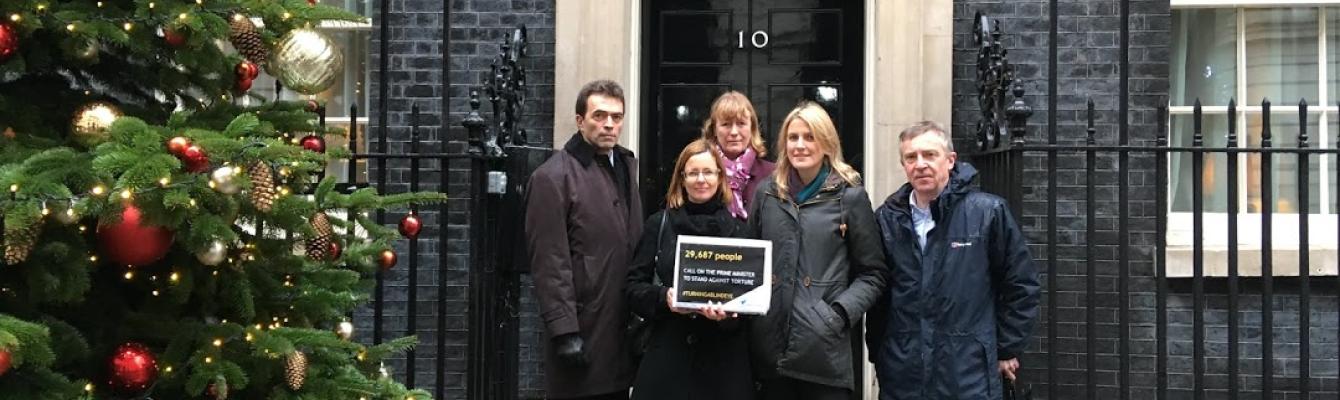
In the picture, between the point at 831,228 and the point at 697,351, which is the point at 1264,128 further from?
the point at 697,351

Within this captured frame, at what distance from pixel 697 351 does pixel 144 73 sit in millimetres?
2018

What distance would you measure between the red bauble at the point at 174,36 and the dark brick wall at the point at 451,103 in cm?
336

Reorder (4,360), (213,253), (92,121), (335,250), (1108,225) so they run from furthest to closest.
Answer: (1108,225), (335,250), (92,121), (213,253), (4,360)

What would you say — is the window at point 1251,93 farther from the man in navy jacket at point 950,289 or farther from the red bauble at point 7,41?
the red bauble at point 7,41

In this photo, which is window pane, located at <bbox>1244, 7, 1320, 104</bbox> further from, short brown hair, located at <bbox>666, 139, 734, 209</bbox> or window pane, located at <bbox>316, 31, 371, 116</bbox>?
window pane, located at <bbox>316, 31, 371, 116</bbox>

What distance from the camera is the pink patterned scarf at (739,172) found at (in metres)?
4.73

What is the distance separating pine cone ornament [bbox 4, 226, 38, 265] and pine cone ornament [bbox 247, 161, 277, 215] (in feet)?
1.72

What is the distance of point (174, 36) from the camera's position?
3479mm

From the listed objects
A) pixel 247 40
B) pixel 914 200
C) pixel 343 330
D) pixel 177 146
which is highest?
pixel 247 40

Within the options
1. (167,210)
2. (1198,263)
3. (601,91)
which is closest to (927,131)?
(601,91)

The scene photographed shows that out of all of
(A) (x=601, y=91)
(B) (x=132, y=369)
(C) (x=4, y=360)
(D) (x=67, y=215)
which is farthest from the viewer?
(A) (x=601, y=91)

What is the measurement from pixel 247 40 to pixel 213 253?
83 centimetres

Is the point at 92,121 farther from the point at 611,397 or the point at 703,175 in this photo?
the point at 611,397

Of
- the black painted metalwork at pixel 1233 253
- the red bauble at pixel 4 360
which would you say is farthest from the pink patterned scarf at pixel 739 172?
the red bauble at pixel 4 360
